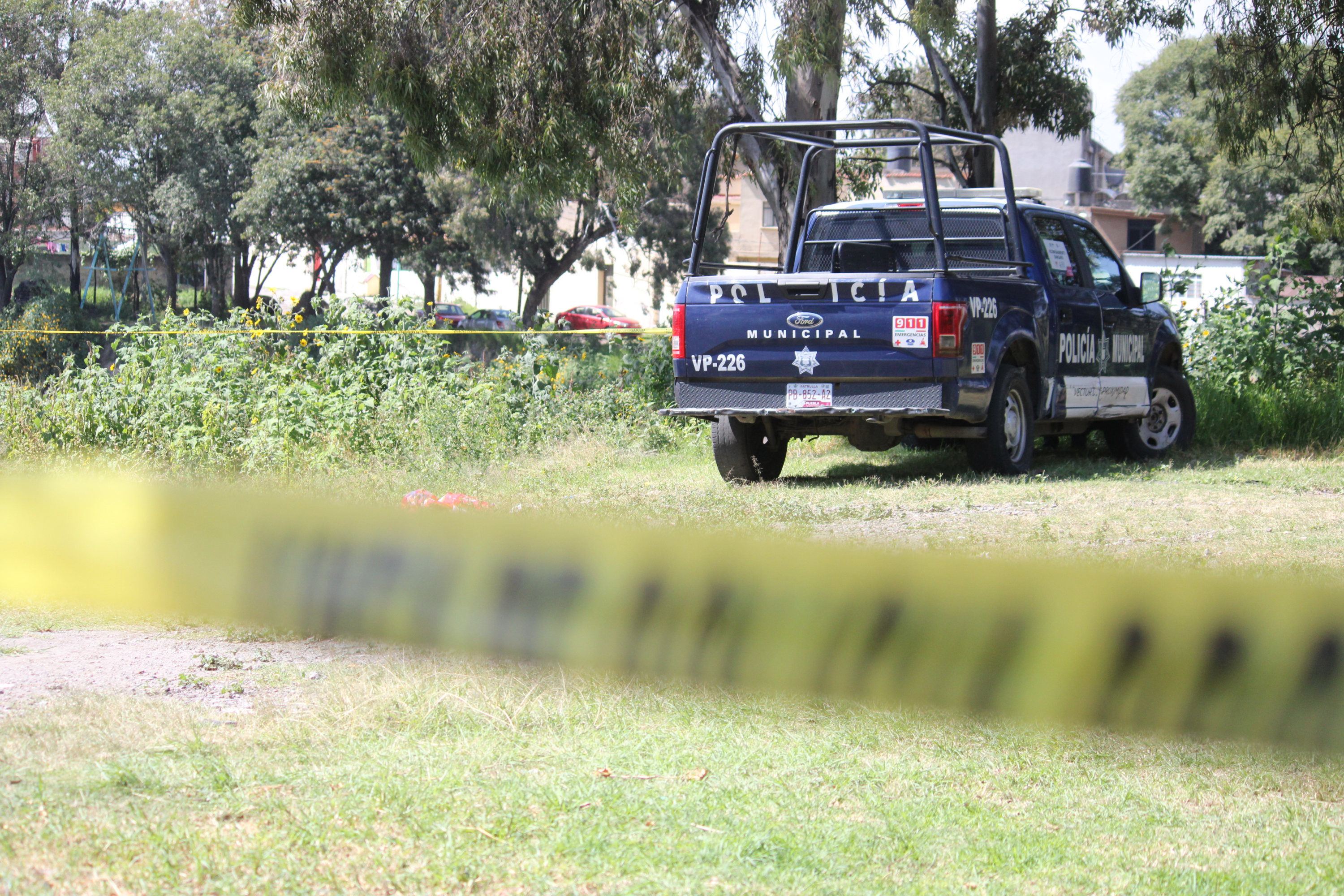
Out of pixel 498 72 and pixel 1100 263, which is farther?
pixel 498 72

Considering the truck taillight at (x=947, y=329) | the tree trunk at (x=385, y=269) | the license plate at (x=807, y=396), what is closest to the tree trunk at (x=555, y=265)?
the tree trunk at (x=385, y=269)

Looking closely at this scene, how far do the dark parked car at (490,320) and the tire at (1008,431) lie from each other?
34459mm

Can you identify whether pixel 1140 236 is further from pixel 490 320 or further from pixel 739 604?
pixel 739 604

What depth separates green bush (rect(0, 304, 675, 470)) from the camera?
10.4m

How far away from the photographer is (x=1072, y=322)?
30.7 ft

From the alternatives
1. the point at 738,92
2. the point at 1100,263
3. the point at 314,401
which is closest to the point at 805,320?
the point at 1100,263

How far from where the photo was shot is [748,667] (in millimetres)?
3230

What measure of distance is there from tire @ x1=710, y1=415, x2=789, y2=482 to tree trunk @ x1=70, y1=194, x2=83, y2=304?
114 feet

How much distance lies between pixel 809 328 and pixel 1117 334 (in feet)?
10.2

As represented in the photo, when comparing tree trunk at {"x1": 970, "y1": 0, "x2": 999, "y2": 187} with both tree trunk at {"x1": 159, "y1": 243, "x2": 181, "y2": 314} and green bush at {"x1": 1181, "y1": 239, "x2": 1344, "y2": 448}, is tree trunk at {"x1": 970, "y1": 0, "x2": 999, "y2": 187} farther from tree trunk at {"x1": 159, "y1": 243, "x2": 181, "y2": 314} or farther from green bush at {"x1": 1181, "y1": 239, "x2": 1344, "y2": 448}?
tree trunk at {"x1": 159, "y1": 243, "x2": 181, "y2": 314}

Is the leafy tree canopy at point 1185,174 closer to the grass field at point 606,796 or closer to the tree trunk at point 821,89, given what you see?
the tree trunk at point 821,89

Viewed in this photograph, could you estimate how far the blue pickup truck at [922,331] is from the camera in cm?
800

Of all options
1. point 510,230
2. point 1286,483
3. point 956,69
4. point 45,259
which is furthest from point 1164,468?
point 45,259

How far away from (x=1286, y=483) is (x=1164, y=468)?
90cm
